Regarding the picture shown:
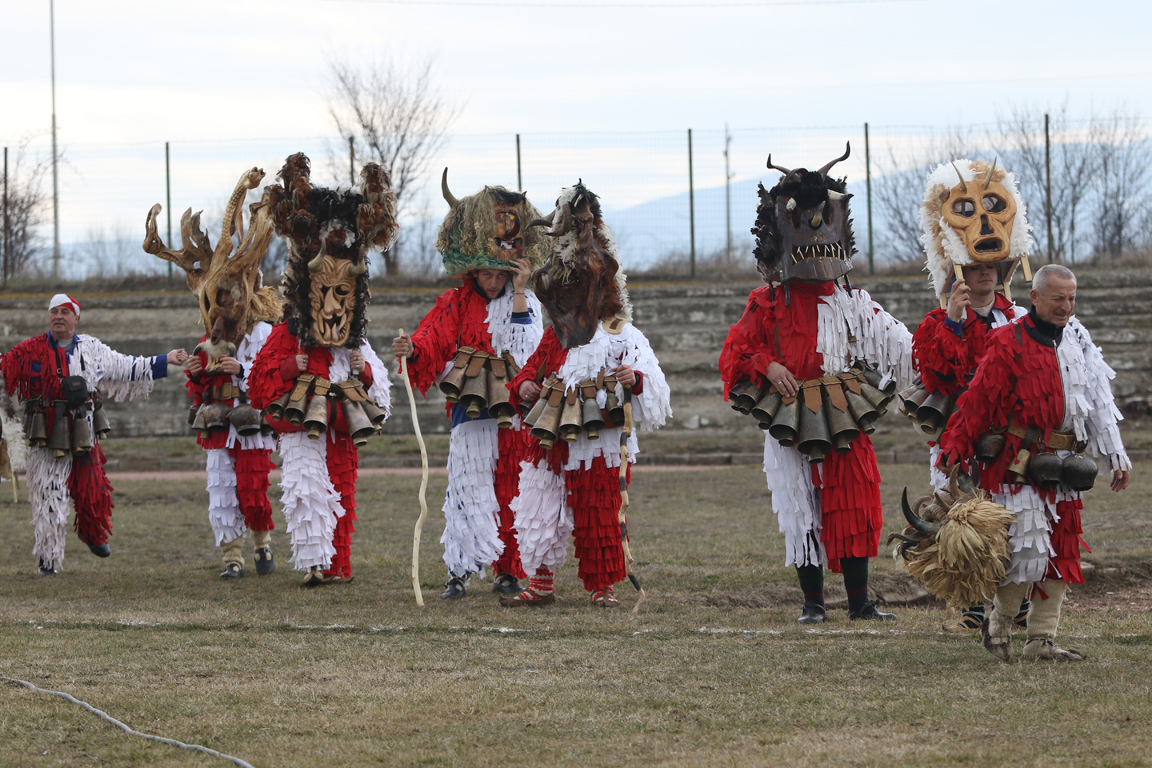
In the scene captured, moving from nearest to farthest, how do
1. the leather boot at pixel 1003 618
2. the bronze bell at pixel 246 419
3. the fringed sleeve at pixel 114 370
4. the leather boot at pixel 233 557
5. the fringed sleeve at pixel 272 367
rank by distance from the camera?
1. the leather boot at pixel 1003 618
2. the fringed sleeve at pixel 272 367
3. the bronze bell at pixel 246 419
4. the leather boot at pixel 233 557
5. the fringed sleeve at pixel 114 370

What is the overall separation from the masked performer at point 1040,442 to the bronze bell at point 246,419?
220 inches

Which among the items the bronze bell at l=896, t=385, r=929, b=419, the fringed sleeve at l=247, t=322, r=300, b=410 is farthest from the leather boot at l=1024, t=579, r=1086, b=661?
the fringed sleeve at l=247, t=322, r=300, b=410

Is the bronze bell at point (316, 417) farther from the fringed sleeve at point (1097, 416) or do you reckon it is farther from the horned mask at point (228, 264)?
the fringed sleeve at point (1097, 416)

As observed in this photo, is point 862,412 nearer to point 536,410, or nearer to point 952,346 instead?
point 952,346

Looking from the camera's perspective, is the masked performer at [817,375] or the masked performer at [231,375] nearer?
the masked performer at [817,375]

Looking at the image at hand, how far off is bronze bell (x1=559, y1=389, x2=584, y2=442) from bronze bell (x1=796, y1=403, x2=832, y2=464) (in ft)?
4.47

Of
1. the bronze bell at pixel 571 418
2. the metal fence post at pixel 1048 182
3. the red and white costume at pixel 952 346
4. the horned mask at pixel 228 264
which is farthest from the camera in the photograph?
the metal fence post at pixel 1048 182

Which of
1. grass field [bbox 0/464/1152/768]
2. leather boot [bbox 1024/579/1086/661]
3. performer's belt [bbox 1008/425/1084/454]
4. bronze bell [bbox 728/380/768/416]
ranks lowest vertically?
grass field [bbox 0/464/1152/768]

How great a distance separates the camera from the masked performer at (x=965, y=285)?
7.18 meters

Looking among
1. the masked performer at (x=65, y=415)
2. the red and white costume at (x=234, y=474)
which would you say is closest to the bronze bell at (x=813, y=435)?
the red and white costume at (x=234, y=474)

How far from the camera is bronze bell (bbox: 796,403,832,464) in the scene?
23.6 feet

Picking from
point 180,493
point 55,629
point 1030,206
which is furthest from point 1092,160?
point 55,629

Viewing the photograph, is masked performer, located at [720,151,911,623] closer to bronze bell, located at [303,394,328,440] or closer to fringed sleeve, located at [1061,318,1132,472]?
fringed sleeve, located at [1061,318,1132,472]

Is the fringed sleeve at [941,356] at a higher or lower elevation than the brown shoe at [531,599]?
higher
